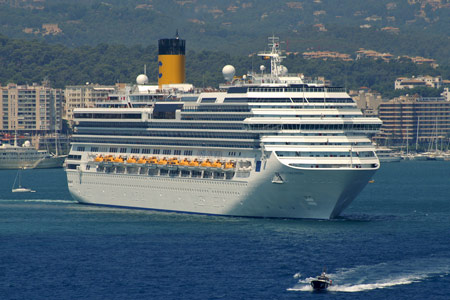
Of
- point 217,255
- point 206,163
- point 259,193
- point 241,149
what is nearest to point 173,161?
point 206,163

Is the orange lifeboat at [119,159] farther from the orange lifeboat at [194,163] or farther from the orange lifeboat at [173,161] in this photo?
the orange lifeboat at [194,163]

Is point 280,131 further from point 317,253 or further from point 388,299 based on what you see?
point 388,299

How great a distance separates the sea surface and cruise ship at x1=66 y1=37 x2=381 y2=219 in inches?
58.7

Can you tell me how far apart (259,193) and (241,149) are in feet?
11.8

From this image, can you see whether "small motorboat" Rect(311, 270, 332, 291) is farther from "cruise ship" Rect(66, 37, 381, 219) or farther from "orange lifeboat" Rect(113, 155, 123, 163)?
"orange lifeboat" Rect(113, 155, 123, 163)

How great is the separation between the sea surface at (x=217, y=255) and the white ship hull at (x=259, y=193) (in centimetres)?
82

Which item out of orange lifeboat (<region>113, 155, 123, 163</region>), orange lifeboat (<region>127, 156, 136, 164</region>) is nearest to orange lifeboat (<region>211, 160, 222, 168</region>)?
orange lifeboat (<region>127, 156, 136, 164</region>)

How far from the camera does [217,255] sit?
217ft

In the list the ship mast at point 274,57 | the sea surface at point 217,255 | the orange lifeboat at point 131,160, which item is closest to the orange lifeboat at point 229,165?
the sea surface at point 217,255

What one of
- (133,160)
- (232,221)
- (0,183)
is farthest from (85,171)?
(0,183)

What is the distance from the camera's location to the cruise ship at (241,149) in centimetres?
7681

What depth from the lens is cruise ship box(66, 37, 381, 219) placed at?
76812 mm

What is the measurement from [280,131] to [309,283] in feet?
69.3

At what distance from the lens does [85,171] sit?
96.8m
